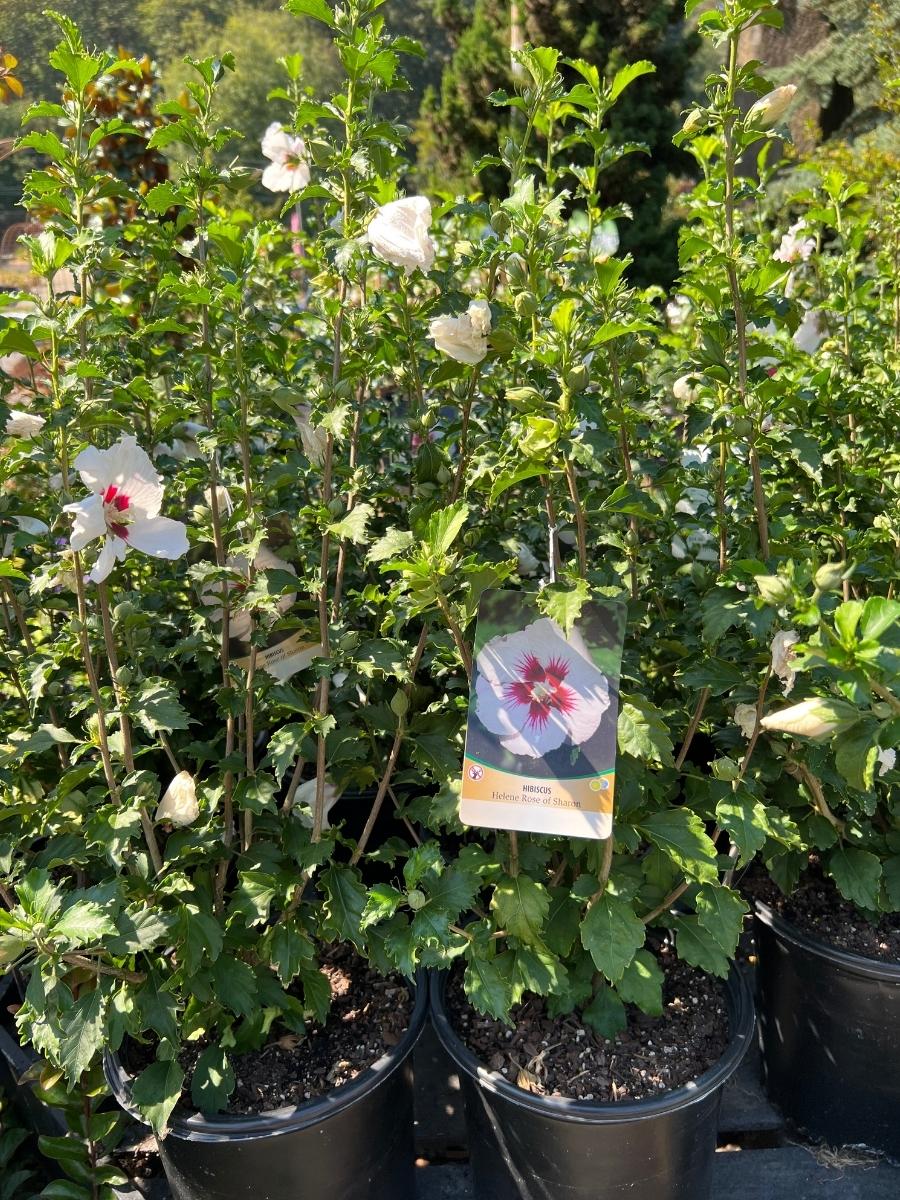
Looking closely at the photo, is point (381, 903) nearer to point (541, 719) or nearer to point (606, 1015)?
point (541, 719)

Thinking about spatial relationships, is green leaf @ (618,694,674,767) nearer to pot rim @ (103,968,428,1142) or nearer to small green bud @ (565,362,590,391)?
small green bud @ (565,362,590,391)

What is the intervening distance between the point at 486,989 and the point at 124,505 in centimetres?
91

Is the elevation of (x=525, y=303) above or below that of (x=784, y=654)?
above

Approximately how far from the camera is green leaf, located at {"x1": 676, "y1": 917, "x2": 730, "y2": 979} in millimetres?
1592

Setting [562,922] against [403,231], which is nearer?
[403,231]

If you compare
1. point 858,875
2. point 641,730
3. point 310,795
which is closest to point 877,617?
point 641,730

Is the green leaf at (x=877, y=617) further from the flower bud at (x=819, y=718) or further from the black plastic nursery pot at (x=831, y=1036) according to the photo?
the black plastic nursery pot at (x=831, y=1036)

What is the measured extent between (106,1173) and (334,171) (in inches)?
71.2

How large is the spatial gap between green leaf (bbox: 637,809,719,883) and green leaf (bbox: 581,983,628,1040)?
343 mm

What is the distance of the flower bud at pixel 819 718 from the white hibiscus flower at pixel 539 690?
266 millimetres

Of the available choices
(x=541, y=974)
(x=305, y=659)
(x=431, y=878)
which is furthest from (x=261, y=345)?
(x=541, y=974)

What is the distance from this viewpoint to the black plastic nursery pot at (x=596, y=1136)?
1557 millimetres

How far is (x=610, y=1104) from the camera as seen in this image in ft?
5.11

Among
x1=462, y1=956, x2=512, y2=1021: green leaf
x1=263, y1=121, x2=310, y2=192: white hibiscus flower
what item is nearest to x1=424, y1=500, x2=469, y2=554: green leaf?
x1=462, y1=956, x2=512, y2=1021: green leaf
